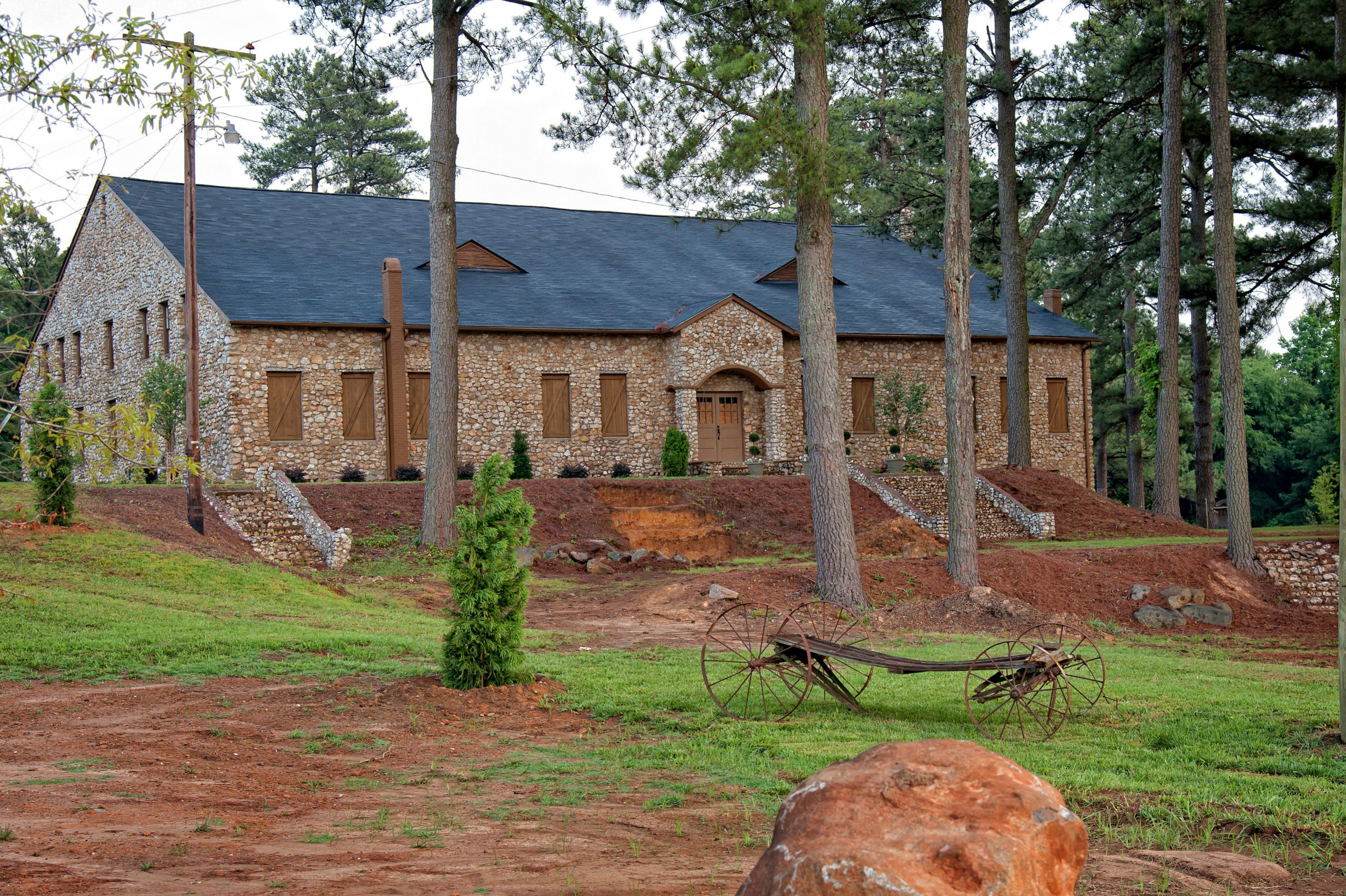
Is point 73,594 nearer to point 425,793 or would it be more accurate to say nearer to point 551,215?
point 425,793

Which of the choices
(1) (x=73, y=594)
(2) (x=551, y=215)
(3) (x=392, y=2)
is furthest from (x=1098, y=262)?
(1) (x=73, y=594)

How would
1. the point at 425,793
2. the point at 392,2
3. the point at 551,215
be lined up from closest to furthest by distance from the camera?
the point at 425,793, the point at 392,2, the point at 551,215

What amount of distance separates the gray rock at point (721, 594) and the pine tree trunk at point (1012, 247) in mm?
13848

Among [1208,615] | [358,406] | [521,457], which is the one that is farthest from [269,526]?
[1208,615]

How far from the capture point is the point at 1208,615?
16.6 meters

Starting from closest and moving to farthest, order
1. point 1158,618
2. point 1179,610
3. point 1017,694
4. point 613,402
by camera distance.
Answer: point 1017,694
point 1158,618
point 1179,610
point 613,402

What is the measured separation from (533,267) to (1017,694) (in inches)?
977

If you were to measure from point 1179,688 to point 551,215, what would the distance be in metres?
27.7

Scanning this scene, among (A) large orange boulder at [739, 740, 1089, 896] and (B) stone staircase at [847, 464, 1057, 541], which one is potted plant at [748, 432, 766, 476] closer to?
(B) stone staircase at [847, 464, 1057, 541]

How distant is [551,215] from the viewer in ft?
113

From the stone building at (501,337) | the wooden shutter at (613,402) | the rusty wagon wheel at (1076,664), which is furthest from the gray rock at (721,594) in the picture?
the wooden shutter at (613,402)

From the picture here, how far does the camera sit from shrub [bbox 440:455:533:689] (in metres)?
8.55

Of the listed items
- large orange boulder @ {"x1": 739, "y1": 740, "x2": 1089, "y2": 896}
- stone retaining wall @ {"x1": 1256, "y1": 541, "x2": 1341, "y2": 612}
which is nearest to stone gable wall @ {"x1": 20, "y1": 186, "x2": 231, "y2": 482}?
stone retaining wall @ {"x1": 1256, "y1": 541, "x2": 1341, "y2": 612}

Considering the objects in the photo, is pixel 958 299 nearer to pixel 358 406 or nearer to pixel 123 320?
pixel 358 406
